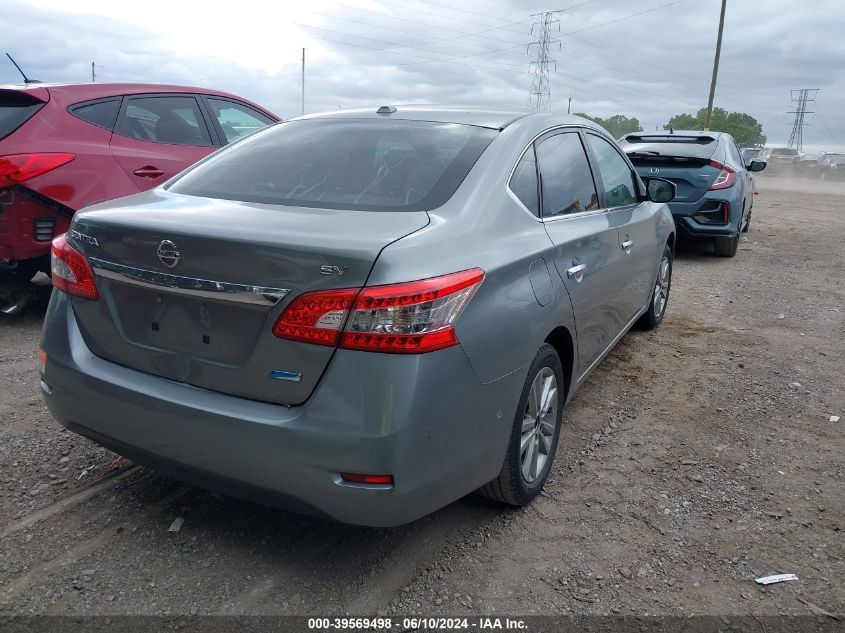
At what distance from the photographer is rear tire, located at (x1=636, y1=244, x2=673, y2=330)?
5.49 meters

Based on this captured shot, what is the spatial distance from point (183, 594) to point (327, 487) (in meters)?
0.67

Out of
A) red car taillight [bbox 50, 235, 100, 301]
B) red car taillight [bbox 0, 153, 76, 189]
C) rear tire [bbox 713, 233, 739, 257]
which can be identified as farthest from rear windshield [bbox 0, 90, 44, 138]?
rear tire [bbox 713, 233, 739, 257]

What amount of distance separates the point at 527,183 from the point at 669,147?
22.5 ft

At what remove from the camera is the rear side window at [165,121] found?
5.70 m

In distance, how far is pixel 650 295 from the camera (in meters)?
5.20

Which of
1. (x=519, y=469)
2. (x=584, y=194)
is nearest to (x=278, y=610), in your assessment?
(x=519, y=469)

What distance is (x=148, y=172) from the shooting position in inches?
221

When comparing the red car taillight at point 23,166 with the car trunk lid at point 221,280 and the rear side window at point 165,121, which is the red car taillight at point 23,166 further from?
the car trunk lid at point 221,280

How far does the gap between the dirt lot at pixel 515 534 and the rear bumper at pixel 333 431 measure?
0.35 meters

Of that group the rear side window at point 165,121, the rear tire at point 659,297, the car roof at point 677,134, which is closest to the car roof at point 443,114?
the rear tire at point 659,297

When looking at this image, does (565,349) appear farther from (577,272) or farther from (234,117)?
(234,117)

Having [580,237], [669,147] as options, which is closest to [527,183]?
[580,237]

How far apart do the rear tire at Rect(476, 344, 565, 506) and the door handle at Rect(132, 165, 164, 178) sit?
3.87 meters

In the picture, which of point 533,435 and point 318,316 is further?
point 533,435
